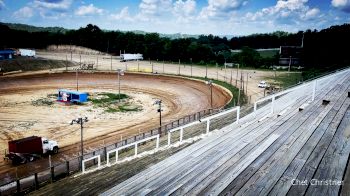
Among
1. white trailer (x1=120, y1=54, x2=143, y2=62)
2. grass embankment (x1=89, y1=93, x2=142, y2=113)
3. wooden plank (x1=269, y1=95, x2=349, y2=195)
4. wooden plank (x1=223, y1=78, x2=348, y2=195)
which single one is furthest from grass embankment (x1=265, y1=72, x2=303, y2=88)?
wooden plank (x1=223, y1=78, x2=348, y2=195)

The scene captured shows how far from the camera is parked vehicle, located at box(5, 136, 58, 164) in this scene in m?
24.6

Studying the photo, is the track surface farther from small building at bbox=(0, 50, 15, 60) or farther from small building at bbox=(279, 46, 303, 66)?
small building at bbox=(279, 46, 303, 66)

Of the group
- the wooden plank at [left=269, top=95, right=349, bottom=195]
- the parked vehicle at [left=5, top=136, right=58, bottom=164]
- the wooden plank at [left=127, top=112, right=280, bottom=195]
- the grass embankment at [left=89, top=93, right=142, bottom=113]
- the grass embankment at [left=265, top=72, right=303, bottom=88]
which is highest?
the wooden plank at [left=269, top=95, right=349, bottom=195]

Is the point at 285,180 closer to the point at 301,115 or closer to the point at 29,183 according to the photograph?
the point at 301,115

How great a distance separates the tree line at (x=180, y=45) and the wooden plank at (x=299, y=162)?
238 ft

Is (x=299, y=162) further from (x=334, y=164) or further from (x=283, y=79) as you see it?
(x=283, y=79)

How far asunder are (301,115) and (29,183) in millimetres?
16831

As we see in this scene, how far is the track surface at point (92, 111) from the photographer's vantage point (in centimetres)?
3228

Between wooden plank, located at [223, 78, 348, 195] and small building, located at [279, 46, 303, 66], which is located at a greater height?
small building, located at [279, 46, 303, 66]

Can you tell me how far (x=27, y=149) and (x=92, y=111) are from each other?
17719 millimetres

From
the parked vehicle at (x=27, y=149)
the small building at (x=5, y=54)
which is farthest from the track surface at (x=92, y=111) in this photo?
the small building at (x=5, y=54)

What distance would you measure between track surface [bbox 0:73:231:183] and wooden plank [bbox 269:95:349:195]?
2338 cm

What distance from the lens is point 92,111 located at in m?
42.6

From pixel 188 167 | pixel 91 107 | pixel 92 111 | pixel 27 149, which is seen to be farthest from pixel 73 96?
pixel 188 167
